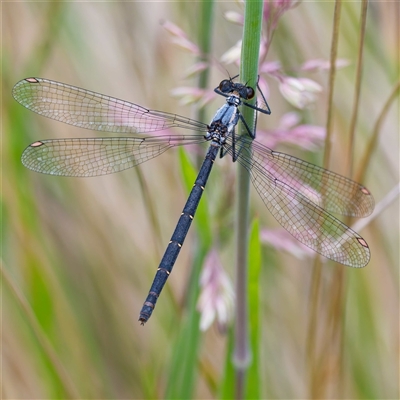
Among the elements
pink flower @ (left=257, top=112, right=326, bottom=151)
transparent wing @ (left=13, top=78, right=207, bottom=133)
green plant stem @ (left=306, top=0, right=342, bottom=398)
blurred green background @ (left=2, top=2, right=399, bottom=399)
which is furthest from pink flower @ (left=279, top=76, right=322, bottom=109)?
blurred green background @ (left=2, top=2, right=399, bottom=399)

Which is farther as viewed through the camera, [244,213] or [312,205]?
[312,205]

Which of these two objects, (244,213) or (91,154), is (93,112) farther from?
(244,213)

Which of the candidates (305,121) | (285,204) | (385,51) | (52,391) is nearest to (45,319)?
(52,391)

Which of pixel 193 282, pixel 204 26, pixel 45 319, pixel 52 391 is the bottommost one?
pixel 52 391

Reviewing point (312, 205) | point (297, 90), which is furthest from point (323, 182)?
point (297, 90)

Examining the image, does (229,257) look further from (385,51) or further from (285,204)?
(385,51)
